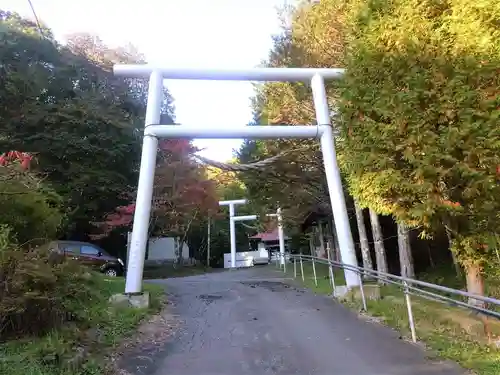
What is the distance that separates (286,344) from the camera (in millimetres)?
6922

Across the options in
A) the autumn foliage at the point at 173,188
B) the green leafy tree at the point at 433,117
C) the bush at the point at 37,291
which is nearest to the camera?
the bush at the point at 37,291

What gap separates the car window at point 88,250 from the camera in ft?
61.4

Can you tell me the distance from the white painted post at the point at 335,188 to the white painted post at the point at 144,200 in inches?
146

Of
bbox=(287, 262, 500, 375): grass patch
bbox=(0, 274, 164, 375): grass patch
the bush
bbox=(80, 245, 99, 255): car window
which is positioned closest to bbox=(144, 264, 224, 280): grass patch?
bbox=(80, 245, 99, 255): car window

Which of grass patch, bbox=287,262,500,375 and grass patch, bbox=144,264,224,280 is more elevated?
grass patch, bbox=144,264,224,280

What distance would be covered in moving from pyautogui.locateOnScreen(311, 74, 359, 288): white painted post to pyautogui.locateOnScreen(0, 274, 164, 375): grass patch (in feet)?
16.6

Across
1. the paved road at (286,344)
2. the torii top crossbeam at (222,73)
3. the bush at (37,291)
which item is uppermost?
the torii top crossbeam at (222,73)

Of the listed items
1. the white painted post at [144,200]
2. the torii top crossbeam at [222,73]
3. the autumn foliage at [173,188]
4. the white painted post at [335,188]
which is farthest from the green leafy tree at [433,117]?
the autumn foliage at [173,188]

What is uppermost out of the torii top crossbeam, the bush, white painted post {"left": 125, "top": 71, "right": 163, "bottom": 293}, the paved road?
the torii top crossbeam

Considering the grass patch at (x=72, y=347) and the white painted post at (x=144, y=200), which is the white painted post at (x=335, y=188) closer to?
the white painted post at (x=144, y=200)

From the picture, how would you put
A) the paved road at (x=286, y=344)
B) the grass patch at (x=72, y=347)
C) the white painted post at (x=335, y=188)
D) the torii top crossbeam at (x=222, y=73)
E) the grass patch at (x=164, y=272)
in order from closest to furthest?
the grass patch at (x=72, y=347)
the paved road at (x=286, y=344)
the white painted post at (x=335, y=188)
the torii top crossbeam at (x=222, y=73)
the grass patch at (x=164, y=272)

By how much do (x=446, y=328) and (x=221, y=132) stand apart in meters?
6.17

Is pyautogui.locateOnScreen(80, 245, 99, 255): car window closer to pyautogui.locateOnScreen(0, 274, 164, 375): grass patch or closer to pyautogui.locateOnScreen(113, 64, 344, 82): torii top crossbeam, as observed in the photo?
pyautogui.locateOnScreen(113, 64, 344, 82): torii top crossbeam

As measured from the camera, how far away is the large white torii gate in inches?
415
